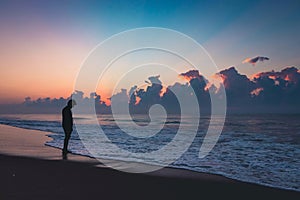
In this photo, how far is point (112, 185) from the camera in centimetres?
661

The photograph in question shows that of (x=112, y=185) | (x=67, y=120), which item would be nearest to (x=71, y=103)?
(x=67, y=120)

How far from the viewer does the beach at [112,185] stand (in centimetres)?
579

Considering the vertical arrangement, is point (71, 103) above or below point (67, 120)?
above

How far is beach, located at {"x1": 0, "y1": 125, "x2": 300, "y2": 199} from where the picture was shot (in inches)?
228

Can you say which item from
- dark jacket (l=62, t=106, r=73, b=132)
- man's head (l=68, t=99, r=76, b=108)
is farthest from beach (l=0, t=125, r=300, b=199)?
man's head (l=68, t=99, r=76, b=108)

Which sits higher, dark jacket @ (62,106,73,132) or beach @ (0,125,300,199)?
dark jacket @ (62,106,73,132)

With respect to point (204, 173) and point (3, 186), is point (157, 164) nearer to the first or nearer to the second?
point (204, 173)

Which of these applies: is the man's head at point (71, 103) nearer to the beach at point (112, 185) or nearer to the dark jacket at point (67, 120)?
the dark jacket at point (67, 120)

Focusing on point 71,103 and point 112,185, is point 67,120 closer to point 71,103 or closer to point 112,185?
point 71,103

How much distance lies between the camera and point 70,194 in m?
5.65

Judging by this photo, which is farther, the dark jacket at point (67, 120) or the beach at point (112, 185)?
the dark jacket at point (67, 120)

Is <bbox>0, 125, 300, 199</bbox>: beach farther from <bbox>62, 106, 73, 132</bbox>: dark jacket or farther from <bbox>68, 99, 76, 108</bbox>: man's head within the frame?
<bbox>68, 99, 76, 108</bbox>: man's head

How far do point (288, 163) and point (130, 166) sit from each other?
5877 millimetres

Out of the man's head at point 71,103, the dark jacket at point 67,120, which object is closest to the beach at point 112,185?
the dark jacket at point 67,120
